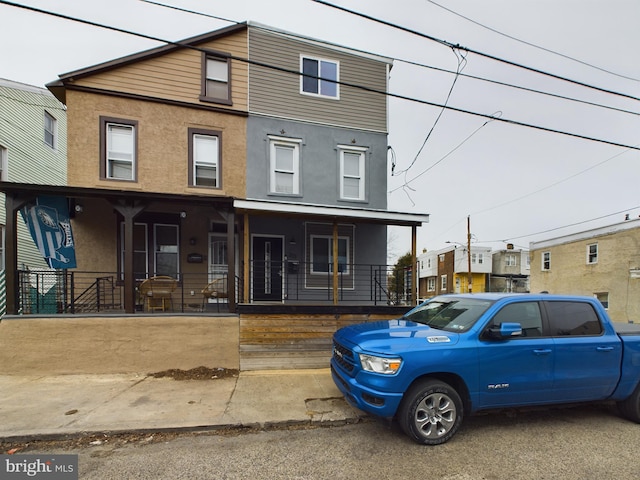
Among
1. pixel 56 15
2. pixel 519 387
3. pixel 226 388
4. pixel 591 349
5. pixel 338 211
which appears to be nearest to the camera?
pixel 519 387

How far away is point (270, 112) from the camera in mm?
9289

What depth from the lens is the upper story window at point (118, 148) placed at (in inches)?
321

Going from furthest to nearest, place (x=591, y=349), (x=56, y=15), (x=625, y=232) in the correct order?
(x=625, y=232) < (x=56, y=15) < (x=591, y=349)

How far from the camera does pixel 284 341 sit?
Answer: 6645 millimetres

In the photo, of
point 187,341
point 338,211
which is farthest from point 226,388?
point 338,211

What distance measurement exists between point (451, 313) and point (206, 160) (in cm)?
764

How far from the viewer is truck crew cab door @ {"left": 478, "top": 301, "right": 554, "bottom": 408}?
3641mm

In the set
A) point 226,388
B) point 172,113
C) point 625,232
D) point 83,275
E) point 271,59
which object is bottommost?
point 226,388

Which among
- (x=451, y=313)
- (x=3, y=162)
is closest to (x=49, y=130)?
(x=3, y=162)

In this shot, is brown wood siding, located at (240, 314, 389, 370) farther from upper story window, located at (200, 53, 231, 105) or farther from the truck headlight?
upper story window, located at (200, 53, 231, 105)

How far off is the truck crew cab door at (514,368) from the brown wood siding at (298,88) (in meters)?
7.91

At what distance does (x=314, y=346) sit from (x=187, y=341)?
8.64 feet

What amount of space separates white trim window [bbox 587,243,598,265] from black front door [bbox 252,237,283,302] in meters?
20.9

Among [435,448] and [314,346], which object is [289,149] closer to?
[314,346]
